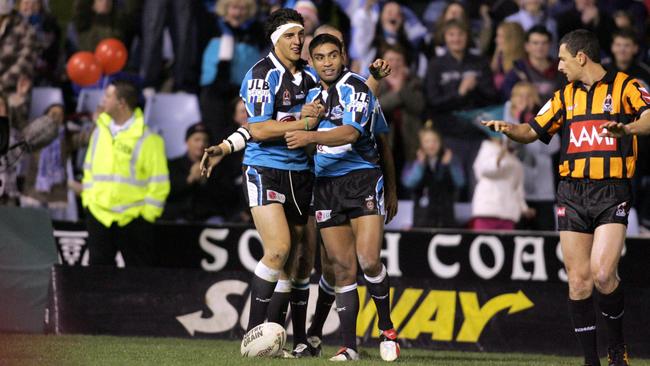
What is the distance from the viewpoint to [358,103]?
9.16 metres

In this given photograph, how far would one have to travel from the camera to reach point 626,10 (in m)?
16.4

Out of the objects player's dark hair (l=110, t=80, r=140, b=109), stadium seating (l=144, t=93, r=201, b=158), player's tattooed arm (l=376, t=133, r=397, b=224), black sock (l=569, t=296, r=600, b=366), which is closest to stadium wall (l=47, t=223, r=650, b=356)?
player's dark hair (l=110, t=80, r=140, b=109)

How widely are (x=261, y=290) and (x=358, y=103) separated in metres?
1.58

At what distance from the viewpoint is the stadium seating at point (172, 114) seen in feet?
51.0

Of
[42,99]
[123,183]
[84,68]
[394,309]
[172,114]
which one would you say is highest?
[84,68]

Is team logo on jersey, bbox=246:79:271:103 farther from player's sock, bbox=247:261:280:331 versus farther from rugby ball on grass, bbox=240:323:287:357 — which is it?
rugby ball on grass, bbox=240:323:287:357

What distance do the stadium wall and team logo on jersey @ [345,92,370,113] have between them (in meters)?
3.11

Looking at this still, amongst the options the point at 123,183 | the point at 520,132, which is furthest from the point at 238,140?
the point at 123,183

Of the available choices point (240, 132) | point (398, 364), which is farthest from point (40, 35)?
point (398, 364)

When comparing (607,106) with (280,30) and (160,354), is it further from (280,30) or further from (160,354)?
(160,354)

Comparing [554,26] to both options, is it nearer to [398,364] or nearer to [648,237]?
[648,237]

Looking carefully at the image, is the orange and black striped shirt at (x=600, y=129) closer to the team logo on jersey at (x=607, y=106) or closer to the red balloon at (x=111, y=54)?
the team logo on jersey at (x=607, y=106)

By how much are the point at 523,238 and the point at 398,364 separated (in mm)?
4248

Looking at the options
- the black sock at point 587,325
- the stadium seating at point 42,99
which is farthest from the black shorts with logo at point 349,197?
the stadium seating at point 42,99
